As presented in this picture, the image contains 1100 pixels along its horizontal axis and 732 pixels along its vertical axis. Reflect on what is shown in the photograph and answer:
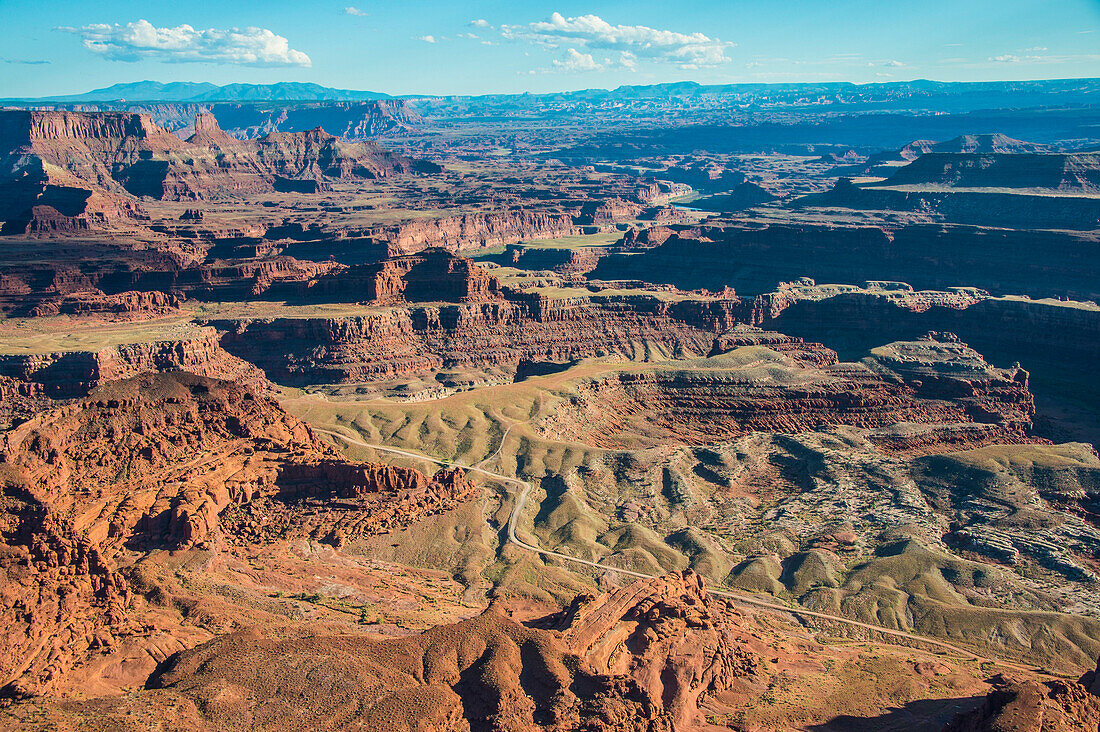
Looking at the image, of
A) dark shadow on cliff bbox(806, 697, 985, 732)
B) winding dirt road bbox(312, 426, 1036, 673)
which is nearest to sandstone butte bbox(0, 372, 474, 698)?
winding dirt road bbox(312, 426, 1036, 673)

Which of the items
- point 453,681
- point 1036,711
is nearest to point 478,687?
point 453,681

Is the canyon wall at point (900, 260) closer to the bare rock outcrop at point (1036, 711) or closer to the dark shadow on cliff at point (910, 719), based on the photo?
the dark shadow on cliff at point (910, 719)

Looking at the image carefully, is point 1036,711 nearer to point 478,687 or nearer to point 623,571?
point 478,687

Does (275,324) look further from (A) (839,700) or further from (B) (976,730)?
(B) (976,730)

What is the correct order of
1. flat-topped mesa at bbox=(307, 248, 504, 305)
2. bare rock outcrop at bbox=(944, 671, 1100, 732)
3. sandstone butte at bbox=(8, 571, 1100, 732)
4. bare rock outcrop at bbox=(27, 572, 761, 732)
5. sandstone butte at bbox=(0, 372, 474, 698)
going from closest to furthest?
1. sandstone butte at bbox=(8, 571, 1100, 732)
2. bare rock outcrop at bbox=(27, 572, 761, 732)
3. bare rock outcrop at bbox=(944, 671, 1100, 732)
4. sandstone butte at bbox=(0, 372, 474, 698)
5. flat-topped mesa at bbox=(307, 248, 504, 305)

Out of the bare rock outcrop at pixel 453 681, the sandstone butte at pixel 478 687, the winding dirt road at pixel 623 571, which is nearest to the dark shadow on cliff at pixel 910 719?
the sandstone butte at pixel 478 687

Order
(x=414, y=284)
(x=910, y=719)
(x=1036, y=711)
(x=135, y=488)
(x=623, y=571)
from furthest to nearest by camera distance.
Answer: (x=414, y=284) < (x=623, y=571) < (x=135, y=488) < (x=910, y=719) < (x=1036, y=711)

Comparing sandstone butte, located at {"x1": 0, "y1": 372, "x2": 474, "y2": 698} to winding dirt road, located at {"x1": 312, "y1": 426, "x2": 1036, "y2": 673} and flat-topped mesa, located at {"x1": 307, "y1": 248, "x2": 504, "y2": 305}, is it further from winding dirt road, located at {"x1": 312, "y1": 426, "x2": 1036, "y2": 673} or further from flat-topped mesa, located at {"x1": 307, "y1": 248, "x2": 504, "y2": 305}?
flat-topped mesa, located at {"x1": 307, "y1": 248, "x2": 504, "y2": 305}

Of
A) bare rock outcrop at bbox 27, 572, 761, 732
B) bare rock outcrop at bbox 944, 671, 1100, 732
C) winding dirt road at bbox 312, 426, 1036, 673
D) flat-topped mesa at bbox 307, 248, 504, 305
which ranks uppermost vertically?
flat-topped mesa at bbox 307, 248, 504, 305
